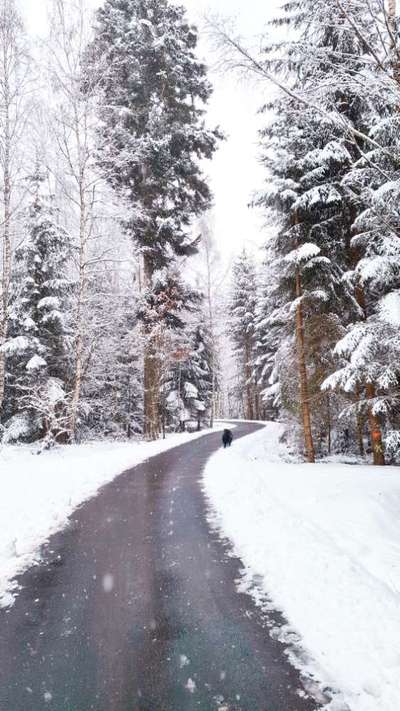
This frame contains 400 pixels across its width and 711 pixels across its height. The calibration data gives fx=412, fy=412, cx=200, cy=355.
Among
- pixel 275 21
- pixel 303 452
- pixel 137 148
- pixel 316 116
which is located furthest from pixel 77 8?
pixel 303 452

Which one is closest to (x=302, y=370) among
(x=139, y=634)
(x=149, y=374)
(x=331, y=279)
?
(x=331, y=279)

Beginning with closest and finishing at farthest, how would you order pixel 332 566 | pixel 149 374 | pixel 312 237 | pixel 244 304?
pixel 332 566 < pixel 312 237 < pixel 149 374 < pixel 244 304

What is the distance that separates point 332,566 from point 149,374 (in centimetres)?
1828

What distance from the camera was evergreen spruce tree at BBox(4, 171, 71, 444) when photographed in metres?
17.6

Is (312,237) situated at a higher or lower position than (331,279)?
higher

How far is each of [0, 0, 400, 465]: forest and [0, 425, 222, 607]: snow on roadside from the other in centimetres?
166

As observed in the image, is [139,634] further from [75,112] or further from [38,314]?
[75,112]

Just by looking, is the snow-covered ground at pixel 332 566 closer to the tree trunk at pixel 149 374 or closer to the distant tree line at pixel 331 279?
the distant tree line at pixel 331 279

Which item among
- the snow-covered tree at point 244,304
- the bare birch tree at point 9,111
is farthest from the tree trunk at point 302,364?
the snow-covered tree at point 244,304

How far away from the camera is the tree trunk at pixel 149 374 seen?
22.0m

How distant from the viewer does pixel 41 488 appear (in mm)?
9531

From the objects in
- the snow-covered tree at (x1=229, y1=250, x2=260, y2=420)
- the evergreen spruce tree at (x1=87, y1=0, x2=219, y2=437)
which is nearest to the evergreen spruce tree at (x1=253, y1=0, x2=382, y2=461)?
the evergreen spruce tree at (x1=87, y1=0, x2=219, y2=437)

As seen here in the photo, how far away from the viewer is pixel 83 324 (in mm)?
17719

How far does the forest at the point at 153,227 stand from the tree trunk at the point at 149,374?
0.39 ft
